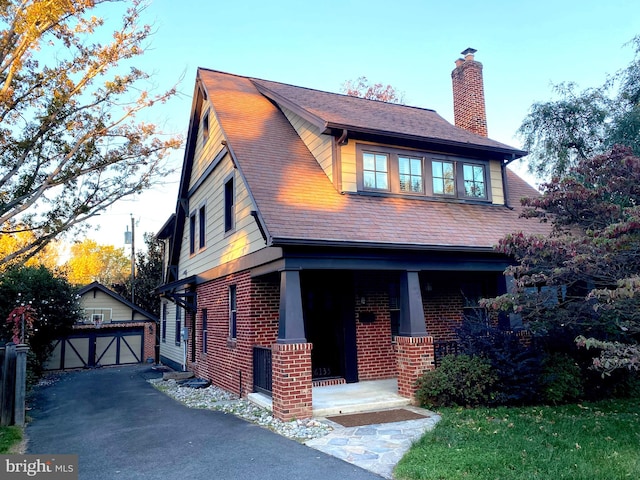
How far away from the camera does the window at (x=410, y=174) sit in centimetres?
1101

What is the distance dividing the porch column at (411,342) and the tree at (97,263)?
132ft

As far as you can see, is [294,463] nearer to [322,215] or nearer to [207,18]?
[322,215]

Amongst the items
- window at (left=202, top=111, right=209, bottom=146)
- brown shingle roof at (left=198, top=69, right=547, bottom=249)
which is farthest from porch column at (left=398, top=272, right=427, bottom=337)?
window at (left=202, top=111, right=209, bottom=146)

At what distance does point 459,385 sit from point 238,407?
163 inches

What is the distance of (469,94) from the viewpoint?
14789 millimetres

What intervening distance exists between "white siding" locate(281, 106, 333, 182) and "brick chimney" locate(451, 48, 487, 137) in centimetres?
565

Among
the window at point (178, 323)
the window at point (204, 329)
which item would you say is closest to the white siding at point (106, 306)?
the window at point (178, 323)

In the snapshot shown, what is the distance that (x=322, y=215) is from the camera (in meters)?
8.96

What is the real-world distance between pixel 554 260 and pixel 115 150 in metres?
11.8

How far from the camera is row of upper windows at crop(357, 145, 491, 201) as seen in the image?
10.6 m

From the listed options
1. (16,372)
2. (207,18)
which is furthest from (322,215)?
(207,18)

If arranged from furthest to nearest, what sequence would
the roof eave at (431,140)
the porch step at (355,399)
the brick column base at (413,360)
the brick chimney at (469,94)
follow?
the brick chimney at (469,94) → the roof eave at (431,140) → the brick column base at (413,360) → the porch step at (355,399)

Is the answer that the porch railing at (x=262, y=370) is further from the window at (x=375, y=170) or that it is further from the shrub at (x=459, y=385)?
the window at (x=375, y=170)

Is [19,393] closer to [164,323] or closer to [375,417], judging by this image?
[375,417]
